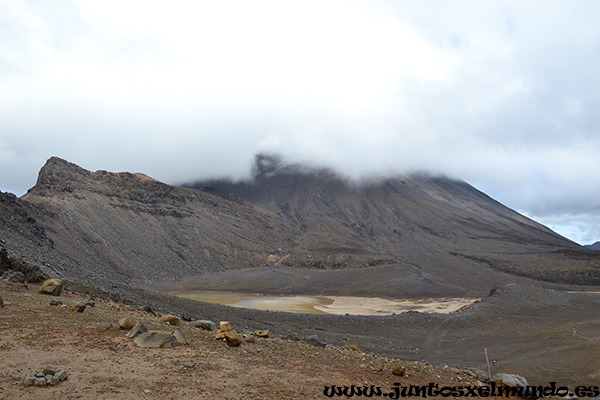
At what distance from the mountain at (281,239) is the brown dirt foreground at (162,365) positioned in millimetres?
25518

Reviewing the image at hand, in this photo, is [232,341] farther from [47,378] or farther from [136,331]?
[47,378]

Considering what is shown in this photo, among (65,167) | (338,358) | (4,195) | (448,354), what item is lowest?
(448,354)

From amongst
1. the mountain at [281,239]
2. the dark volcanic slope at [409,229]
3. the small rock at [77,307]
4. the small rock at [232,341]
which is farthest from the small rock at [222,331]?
the dark volcanic slope at [409,229]

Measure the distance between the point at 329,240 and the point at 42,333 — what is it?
277ft

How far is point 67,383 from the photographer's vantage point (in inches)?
269

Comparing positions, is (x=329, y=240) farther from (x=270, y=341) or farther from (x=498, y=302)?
(x=270, y=341)

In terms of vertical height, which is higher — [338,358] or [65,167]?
[65,167]

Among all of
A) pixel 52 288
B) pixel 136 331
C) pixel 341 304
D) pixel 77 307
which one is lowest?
pixel 341 304

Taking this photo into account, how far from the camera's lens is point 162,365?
8023 millimetres

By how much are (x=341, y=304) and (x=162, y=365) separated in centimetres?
4449

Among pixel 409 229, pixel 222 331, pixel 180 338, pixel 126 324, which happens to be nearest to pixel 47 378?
pixel 180 338

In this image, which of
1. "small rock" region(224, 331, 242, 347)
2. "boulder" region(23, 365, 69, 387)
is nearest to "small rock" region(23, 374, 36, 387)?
"boulder" region(23, 365, 69, 387)

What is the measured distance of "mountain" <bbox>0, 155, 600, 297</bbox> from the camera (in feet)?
196

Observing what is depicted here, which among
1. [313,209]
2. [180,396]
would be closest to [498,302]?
[180,396]
